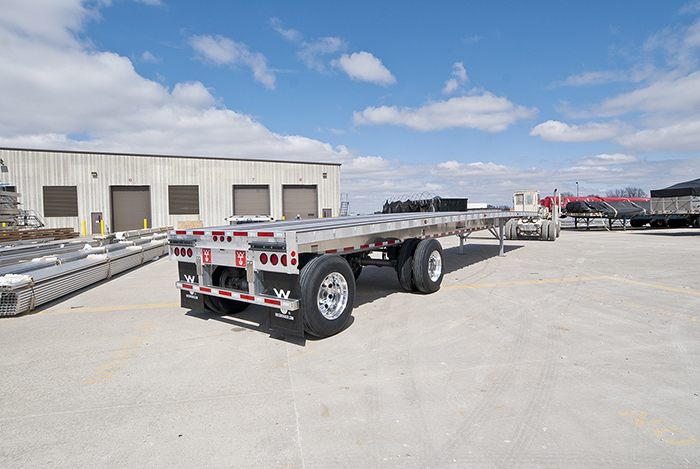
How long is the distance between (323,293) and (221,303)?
199cm

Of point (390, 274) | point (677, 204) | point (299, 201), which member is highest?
point (299, 201)

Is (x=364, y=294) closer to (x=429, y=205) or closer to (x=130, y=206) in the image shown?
(x=429, y=205)

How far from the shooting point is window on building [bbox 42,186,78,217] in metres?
25.6

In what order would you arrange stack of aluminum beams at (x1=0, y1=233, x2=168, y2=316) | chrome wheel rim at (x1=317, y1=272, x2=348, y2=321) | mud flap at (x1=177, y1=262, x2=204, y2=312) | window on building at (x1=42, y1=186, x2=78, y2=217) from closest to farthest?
chrome wheel rim at (x1=317, y1=272, x2=348, y2=321)
mud flap at (x1=177, y1=262, x2=204, y2=312)
stack of aluminum beams at (x1=0, y1=233, x2=168, y2=316)
window on building at (x1=42, y1=186, x2=78, y2=217)

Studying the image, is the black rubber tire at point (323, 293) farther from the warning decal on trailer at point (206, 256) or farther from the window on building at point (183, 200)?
the window on building at point (183, 200)

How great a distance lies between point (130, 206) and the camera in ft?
88.6

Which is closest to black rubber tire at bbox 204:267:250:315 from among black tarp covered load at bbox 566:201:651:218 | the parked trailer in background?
black tarp covered load at bbox 566:201:651:218

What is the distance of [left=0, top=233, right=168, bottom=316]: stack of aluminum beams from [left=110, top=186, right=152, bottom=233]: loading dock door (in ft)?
55.0

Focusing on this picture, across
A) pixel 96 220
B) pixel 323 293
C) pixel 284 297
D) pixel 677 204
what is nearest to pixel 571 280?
pixel 323 293

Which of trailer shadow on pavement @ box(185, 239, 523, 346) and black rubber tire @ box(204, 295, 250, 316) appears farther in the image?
black rubber tire @ box(204, 295, 250, 316)

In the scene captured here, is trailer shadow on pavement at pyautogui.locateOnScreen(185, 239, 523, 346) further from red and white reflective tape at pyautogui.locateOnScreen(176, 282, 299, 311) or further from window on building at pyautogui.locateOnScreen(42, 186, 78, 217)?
window on building at pyautogui.locateOnScreen(42, 186, 78, 217)

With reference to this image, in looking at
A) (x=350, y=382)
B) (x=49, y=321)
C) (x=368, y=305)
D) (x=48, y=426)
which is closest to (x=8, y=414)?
(x=48, y=426)

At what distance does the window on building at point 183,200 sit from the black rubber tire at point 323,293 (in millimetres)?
24922

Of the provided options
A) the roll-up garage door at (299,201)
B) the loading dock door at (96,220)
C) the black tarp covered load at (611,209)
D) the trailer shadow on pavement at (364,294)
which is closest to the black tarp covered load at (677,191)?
the black tarp covered load at (611,209)
